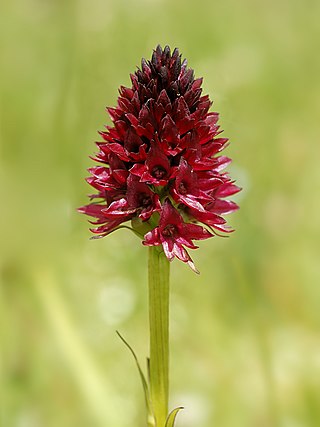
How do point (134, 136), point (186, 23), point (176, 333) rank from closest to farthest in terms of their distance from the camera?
1. point (134, 136)
2. point (176, 333)
3. point (186, 23)

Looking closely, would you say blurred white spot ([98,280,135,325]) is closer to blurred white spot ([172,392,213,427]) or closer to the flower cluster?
blurred white spot ([172,392,213,427])

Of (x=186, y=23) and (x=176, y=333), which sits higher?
(x=186, y=23)

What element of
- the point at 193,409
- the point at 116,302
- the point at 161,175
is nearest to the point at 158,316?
the point at 161,175

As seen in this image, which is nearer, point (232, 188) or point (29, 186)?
point (232, 188)

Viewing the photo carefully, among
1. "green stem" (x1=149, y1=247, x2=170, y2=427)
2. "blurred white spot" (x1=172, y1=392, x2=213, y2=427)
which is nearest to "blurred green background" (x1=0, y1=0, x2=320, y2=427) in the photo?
"blurred white spot" (x1=172, y1=392, x2=213, y2=427)

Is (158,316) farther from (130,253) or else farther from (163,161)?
(130,253)

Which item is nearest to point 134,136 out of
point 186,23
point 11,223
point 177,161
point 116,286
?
point 177,161

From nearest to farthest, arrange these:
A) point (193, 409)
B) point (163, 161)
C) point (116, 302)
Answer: point (163, 161)
point (193, 409)
point (116, 302)

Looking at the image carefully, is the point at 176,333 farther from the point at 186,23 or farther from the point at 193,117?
the point at 186,23
